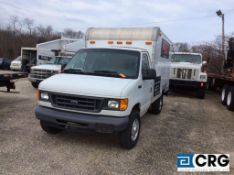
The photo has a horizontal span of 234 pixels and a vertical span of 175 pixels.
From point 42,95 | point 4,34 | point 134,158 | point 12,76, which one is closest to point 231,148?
point 134,158

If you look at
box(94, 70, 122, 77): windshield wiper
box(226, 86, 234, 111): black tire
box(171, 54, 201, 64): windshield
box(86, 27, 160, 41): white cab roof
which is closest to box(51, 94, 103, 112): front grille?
box(94, 70, 122, 77): windshield wiper

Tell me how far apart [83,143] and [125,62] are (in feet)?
6.43

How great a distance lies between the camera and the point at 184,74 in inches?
508

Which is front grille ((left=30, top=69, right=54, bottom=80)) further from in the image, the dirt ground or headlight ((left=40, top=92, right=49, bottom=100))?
headlight ((left=40, top=92, right=49, bottom=100))

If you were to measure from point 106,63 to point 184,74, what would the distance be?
8.56 metres

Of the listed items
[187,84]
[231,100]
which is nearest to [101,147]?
[231,100]

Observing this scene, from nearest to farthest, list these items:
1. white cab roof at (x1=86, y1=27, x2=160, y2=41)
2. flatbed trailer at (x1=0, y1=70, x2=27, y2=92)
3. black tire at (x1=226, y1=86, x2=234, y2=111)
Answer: white cab roof at (x1=86, y1=27, x2=160, y2=41) < flatbed trailer at (x1=0, y1=70, x2=27, y2=92) < black tire at (x1=226, y1=86, x2=234, y2=111)

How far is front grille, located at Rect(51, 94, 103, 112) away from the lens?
4.33 m

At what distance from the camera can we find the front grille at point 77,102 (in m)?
4.33

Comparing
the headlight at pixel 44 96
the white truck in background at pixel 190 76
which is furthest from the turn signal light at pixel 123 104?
the white truck in background at pixel 190 76

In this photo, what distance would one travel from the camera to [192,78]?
1277 cm

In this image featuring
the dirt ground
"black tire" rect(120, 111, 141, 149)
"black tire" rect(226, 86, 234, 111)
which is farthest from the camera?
"black tire" rect(226, 86, 234, 111)

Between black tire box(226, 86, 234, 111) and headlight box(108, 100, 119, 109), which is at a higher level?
headlight box(108, 100, 119, 109)

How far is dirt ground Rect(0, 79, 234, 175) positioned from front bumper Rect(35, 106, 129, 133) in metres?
0.24
